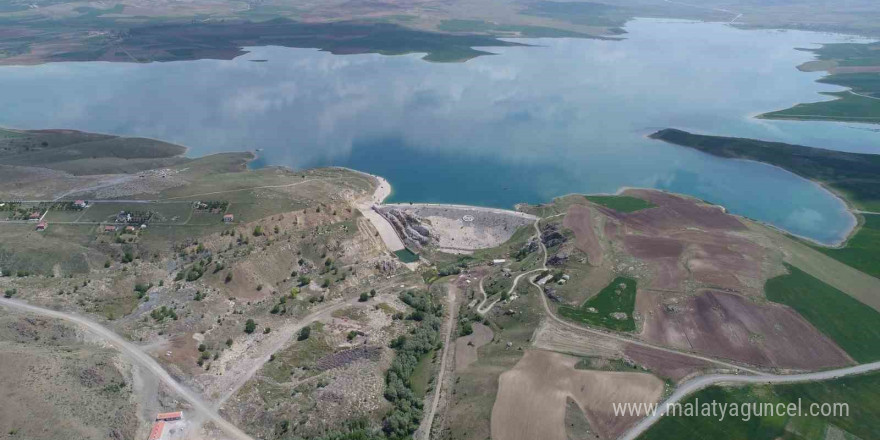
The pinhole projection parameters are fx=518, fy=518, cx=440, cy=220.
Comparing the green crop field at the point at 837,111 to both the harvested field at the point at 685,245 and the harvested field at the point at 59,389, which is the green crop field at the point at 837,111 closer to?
the harvested field at the point at 685,245

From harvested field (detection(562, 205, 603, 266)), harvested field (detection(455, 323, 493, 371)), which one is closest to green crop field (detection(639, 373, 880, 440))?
harvested field (detection(455, 323, 493, 371))

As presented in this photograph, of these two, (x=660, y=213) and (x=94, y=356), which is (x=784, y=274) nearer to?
(x=660, y=213)

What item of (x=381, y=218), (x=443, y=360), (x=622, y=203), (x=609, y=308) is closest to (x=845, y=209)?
(x=622, y=203)

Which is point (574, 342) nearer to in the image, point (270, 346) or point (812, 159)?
point (270, 346)

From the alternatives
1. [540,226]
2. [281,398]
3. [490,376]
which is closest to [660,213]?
[540,226]

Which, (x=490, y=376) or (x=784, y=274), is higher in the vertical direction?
(x=784, y=274)

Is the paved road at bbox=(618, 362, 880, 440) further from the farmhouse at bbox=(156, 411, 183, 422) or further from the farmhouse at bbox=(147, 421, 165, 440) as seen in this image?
the farmhouse at bbox=(147, 421, 165, 440)
